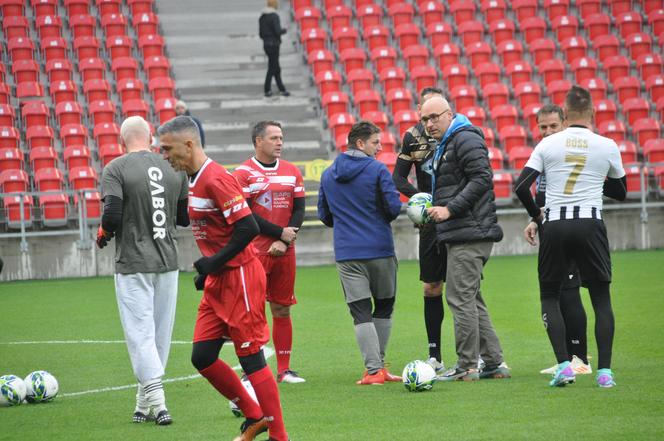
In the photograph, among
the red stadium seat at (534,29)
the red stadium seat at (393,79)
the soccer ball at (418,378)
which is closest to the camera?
the soccer ball at (418,378)

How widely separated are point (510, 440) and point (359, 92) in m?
17.1

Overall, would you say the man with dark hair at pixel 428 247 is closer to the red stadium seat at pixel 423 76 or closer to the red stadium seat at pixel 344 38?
the red stadium seat at pixel 423 76

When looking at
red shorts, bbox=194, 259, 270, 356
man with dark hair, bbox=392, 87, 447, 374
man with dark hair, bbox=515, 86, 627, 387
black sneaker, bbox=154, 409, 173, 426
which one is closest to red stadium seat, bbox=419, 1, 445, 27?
man with dark hair, bbox=392, 87, 447, 374

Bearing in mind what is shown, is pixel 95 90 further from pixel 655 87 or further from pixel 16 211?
pixel 655 87

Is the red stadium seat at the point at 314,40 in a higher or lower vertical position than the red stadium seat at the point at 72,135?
higher

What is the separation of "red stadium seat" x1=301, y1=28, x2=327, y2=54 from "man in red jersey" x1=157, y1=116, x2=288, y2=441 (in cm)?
1858

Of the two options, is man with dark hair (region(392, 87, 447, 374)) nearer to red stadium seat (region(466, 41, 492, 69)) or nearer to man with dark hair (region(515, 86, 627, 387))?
man with dark hair (region(515, 86, 627, 387))

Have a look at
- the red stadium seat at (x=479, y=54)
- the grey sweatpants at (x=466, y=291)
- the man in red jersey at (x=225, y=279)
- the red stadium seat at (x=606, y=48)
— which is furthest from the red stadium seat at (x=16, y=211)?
the red stadium seat at (x=606, y=48)

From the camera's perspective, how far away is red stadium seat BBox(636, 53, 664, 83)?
23.4 meters

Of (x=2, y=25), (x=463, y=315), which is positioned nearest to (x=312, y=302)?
(x=463, y=315)

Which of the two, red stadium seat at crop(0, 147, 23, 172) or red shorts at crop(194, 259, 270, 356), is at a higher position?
red stadium seat at crop(0, 147, 23, 172)

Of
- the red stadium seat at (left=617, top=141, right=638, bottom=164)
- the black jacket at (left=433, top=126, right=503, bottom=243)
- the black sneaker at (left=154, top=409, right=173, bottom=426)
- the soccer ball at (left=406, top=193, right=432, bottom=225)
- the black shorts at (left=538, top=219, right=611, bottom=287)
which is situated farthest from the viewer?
the red stadium seat at (left=617, top=141, right=638, bottom=164)

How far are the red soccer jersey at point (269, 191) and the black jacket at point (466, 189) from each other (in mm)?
1306

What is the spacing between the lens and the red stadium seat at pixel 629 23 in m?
24.6
